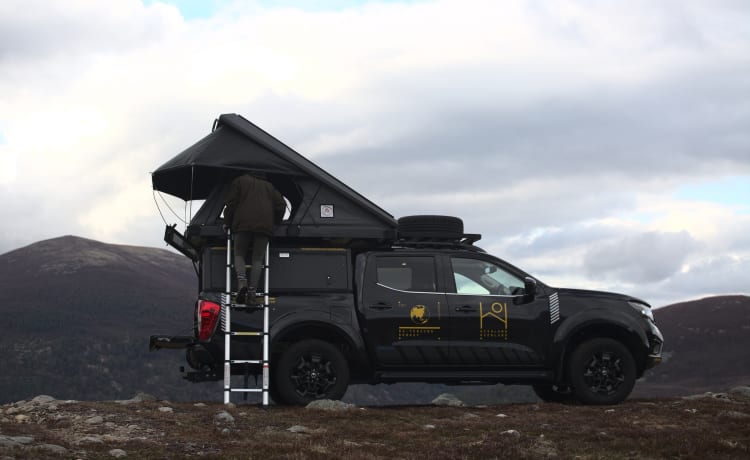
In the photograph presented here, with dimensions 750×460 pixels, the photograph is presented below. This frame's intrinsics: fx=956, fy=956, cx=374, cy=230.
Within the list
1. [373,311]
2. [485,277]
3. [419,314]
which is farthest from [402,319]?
[485,277]

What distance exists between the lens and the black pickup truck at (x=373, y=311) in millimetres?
13578

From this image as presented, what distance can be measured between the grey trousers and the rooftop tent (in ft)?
1.41

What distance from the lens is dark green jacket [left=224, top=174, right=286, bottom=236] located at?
13344 millimetres

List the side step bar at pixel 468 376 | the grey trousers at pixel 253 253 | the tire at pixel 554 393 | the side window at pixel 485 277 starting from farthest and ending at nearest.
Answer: the tire at pixel 554 393 < the side window at pixel 485 277 < the side step bar at pixel 468 376 < the grey trousers at pixel 253 253

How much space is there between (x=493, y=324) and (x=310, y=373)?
2737mm

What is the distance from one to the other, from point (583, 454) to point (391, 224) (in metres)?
5.37

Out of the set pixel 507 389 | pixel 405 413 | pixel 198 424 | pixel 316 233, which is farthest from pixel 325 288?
pixel 507 389

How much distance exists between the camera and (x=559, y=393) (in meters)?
15.4

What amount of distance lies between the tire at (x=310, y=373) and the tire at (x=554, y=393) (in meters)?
3.54

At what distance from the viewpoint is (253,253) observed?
1362cm

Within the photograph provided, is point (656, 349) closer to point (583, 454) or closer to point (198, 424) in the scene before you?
point (583, 454)

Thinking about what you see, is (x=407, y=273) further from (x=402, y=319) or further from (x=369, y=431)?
(x=369, y=431)

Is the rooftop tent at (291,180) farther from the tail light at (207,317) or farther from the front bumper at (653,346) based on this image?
the front bumper at (653,346)


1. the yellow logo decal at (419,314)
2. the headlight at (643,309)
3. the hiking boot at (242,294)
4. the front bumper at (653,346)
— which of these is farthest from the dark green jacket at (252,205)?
the front bumper at (653,346)
